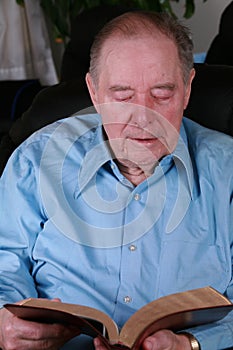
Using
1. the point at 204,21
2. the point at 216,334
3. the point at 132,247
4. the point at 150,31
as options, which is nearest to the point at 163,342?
the point at 216,334

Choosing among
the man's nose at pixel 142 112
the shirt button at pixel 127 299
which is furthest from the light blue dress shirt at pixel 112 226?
the man's nose at pixel 142 112

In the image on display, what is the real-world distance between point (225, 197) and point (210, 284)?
18 cm

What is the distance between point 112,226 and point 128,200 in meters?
Answer: 0.07

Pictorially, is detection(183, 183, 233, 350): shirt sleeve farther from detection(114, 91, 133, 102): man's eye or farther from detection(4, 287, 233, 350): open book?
detection(114, 91, 133, 102): man's eye

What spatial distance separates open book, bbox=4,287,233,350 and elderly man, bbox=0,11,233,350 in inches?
7.6

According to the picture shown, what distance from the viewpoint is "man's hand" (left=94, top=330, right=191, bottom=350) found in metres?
1.30

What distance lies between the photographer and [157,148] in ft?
5.20

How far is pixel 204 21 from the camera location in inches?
149

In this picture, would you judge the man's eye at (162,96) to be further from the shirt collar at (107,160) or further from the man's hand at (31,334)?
the man's hand at (31,334)

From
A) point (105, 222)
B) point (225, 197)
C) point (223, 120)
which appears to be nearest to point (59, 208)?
point (105, 222)

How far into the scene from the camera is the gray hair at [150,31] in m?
1.57

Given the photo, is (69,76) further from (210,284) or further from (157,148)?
(210,284)

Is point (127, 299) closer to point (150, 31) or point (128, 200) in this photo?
point (128, 200)

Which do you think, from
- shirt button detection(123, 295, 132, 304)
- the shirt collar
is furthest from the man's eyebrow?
shirt button detection(123, 295, 132, 304)
